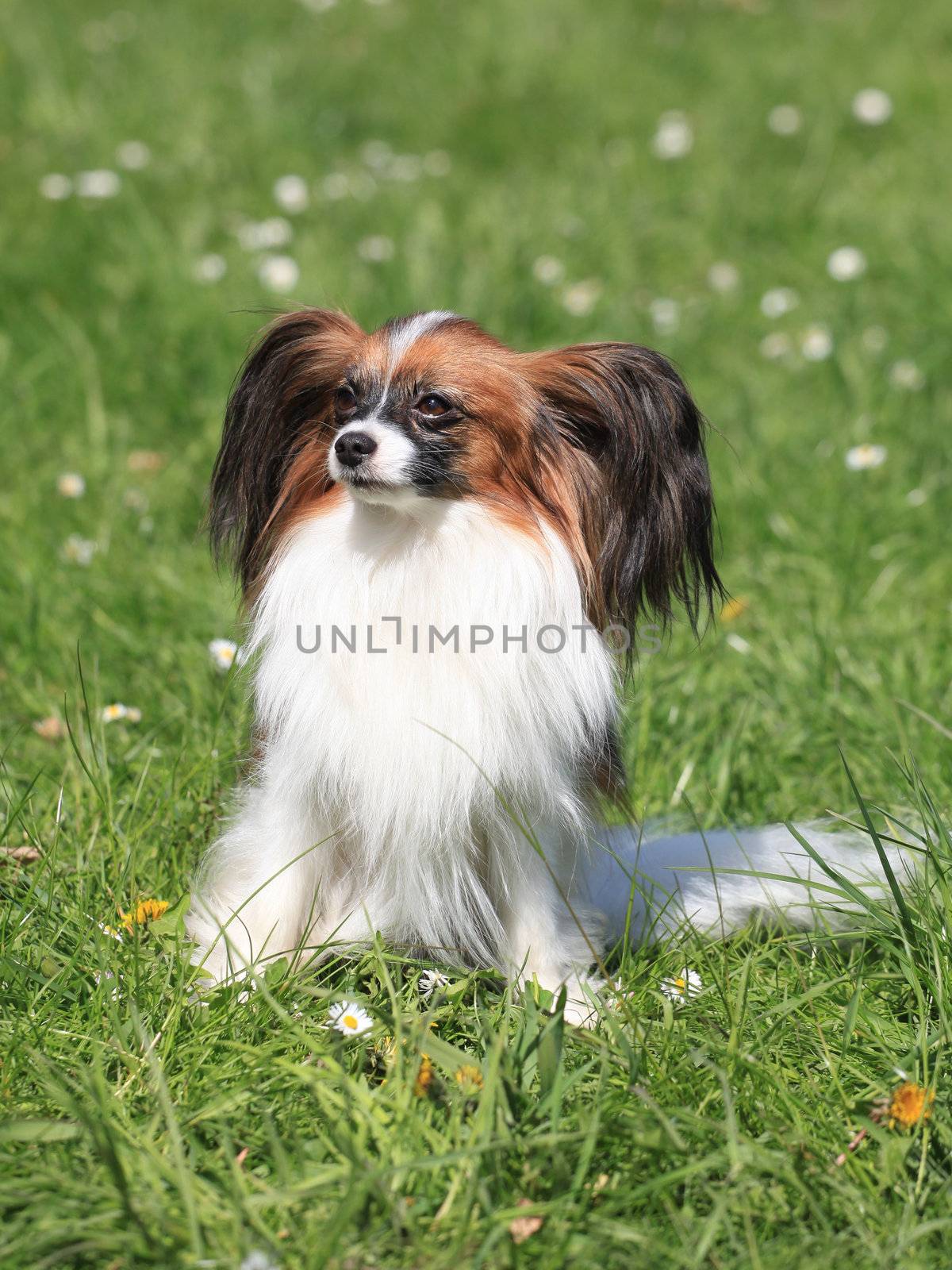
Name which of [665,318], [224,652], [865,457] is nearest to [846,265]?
[665,318]

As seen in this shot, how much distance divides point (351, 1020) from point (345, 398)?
1.11m

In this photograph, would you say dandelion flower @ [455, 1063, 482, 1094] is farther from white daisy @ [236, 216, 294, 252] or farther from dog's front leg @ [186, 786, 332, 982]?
white daisy @ [236, 216, 294, 252]

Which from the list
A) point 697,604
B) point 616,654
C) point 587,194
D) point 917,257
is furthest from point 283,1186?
point 587,194

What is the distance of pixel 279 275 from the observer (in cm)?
523

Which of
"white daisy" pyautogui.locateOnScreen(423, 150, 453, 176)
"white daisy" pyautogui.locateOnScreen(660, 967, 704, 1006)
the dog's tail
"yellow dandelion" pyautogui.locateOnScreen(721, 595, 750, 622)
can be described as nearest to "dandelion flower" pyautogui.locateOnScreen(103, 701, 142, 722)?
the dog's tail

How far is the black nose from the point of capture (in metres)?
2.12

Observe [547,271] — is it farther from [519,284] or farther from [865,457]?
[865,457]

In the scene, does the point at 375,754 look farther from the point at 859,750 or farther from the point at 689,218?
the point at 689,218

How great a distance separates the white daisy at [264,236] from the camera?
5449mm

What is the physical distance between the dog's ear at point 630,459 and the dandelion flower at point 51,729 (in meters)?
1.71

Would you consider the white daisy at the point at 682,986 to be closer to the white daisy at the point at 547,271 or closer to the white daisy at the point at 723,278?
the white daisy at the point at 547,271

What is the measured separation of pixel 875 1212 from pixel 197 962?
4.33 feet

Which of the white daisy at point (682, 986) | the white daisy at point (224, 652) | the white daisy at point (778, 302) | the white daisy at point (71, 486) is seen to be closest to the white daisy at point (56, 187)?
the white daisy at point (71, 486)

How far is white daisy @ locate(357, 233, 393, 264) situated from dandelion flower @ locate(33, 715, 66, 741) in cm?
286
